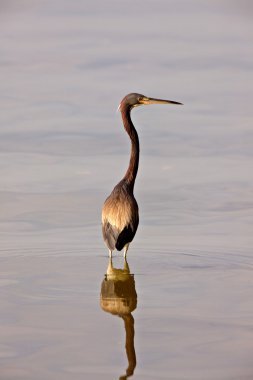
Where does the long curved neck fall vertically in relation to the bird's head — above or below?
below

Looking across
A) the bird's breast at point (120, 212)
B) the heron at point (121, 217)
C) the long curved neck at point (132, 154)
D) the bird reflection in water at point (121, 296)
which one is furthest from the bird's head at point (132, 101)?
the bird reflection in water at point (121, 296)

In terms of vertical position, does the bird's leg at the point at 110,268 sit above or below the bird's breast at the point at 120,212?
below

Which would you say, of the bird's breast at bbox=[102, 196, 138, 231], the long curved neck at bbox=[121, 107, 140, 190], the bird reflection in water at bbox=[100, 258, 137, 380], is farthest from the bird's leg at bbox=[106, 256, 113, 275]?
the long curved neck at bbox=[121, 107, 140, 190]

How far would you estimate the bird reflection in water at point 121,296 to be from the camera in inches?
377

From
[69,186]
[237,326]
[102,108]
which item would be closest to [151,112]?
[102,108]

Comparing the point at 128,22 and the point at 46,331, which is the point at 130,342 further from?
the point at 128,22

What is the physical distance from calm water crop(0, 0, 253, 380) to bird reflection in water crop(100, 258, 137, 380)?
0.02 metres

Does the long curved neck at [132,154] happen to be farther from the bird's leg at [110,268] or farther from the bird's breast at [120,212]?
the bird's leg at [110,268]

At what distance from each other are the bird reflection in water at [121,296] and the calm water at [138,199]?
0.02m

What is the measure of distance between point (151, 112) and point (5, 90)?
10.1 ft

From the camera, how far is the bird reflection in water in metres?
9.58

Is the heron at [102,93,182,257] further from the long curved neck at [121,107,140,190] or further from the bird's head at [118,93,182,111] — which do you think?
the bird's head at [118,93,182,111]

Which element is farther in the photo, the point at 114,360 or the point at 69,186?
the point at 69,186

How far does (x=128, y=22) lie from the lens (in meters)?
25.8
